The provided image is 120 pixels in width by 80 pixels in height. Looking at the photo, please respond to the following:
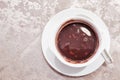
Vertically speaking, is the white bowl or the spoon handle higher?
the white bowl

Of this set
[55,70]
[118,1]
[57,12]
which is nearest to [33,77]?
[55,70]

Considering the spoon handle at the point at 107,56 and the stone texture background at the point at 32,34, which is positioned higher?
the stone texture background at the point at 32,34

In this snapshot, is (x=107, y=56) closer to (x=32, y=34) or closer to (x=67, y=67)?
(x=67, y=67)

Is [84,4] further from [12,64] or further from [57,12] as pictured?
[12,64]

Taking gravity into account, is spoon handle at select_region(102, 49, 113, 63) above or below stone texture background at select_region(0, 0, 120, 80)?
below

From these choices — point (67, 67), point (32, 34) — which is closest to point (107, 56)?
point (67, 67)

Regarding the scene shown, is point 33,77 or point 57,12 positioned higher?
point 57,12

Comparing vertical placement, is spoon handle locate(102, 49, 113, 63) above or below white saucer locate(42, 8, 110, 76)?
below
